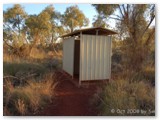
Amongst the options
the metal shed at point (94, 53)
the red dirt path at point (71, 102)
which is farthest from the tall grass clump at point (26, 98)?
the metal shed at point (94, 53)

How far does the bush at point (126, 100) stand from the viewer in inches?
109

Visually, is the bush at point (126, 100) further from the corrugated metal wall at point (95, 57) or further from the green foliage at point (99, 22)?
the green foliage at point (99, 22)

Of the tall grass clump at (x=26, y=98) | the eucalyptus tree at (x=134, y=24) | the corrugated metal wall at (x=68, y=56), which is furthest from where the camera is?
the corrugated metal wall at (x=68, y=56)

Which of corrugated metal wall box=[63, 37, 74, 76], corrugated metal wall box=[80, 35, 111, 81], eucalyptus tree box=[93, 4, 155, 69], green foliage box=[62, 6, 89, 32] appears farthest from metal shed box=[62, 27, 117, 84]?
corrugated metal wall box=[63, 37, 74, 76]

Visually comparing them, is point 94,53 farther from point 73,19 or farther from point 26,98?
point 26,98

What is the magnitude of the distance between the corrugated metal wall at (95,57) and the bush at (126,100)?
0.56 m

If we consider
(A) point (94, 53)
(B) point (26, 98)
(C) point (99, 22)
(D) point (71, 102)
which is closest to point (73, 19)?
(C) point (99, 22)

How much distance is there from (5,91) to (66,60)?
1.57 m

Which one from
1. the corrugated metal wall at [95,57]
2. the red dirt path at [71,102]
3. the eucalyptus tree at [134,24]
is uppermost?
the eucalyptus tree at [134,24]

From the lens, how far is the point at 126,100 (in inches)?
111

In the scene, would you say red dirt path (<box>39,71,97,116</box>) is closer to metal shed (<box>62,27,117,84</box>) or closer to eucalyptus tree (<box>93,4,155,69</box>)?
metal shed (<box>62,27,117,84</box>)

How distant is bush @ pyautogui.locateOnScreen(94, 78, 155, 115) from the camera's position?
2.77 metres

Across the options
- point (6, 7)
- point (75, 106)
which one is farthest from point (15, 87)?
point (6, 7)

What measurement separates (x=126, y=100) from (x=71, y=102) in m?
0.90
